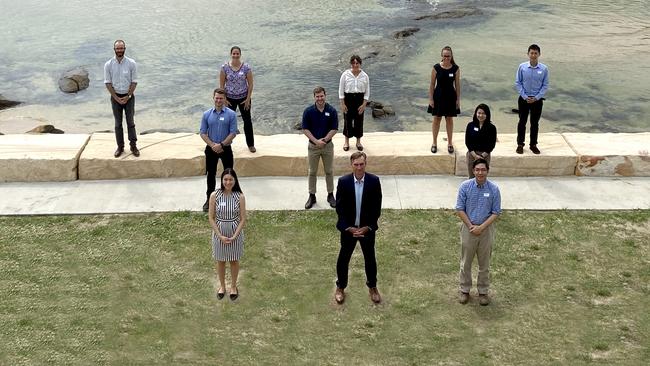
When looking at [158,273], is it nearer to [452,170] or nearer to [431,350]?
[431,350]

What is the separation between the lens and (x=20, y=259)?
316 inches

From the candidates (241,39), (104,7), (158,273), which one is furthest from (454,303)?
(104,7)

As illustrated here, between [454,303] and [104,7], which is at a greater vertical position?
[104,7]

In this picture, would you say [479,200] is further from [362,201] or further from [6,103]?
[6,103]

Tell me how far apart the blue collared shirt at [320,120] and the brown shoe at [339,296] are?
237 centimetres

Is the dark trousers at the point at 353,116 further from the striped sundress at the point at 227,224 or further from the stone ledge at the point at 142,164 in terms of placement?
the striped sundress at the point at 227,224

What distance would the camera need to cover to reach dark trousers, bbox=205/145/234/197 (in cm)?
902

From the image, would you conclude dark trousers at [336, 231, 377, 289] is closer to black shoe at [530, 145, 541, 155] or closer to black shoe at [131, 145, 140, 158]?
black shoe at [530, 145, 541, 155]

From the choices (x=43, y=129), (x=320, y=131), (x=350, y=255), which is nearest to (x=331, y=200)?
(x=320, y=131)

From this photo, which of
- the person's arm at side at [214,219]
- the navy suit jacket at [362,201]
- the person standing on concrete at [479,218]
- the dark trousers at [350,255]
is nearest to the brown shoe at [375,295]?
the dark trousers at [350,255]

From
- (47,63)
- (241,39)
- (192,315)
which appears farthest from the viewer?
(241,39)

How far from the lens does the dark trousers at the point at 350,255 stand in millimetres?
6977

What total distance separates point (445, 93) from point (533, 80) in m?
1.18

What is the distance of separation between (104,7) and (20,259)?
17.0 metres
